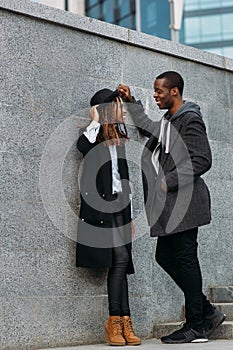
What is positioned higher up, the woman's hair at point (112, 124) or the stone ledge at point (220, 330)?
the woman's hair at point (112, 124)

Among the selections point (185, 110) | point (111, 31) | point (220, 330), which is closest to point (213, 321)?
point (220, 330)

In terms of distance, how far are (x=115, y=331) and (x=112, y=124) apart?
1.59 meters

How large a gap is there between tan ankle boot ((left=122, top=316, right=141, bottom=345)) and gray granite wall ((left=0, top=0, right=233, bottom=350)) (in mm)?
404

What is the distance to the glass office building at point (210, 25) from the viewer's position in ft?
115

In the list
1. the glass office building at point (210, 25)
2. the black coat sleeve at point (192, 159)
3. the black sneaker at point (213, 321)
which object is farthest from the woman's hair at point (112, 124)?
the glass office building at point (210, 25)

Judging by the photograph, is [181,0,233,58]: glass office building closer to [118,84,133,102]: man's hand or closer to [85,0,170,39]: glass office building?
[85,0,170,39]: glass office building

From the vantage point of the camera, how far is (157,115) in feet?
22.1

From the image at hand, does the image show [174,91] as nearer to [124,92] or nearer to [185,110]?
[185,110]

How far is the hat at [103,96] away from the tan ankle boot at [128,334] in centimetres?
172

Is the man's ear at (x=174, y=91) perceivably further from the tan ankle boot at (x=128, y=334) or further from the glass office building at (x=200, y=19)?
the glass office building at (x=200, y=19)

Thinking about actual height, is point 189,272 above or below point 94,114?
below

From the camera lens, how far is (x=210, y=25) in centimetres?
3612

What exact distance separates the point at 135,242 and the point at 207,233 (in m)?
0.92

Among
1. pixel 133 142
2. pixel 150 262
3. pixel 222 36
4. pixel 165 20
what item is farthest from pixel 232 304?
pixel 222 36
